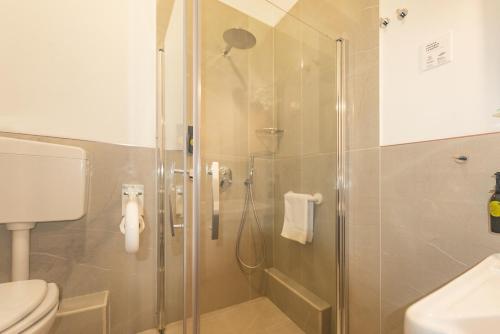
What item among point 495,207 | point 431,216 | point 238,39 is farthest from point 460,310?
point 238,39

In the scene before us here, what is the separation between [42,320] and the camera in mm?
703

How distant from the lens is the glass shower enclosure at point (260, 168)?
1083mm

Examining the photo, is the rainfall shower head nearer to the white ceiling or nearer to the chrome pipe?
the white ceiling

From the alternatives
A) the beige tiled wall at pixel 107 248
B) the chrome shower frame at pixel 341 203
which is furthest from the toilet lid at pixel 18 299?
the chrome shower frame at pixel 341 203

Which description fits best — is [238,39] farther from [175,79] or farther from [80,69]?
[80,69]

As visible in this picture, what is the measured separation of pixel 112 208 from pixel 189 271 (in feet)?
2.22

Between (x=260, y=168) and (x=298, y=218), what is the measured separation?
397 millimetres

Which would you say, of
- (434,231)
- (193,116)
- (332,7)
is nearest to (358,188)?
(434,231)

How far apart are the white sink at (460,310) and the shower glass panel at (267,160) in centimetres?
72

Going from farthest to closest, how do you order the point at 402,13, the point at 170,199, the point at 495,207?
the point at 170,199, the point at 402,13, the point at 495,207

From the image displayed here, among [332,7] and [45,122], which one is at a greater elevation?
[332,7]

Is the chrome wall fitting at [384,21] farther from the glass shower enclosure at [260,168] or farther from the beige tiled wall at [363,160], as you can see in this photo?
the glass shower enclosure at [260,168]

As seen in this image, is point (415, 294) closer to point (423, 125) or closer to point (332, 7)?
point (423, 125)

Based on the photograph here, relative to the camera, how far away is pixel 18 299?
708 millimetres
